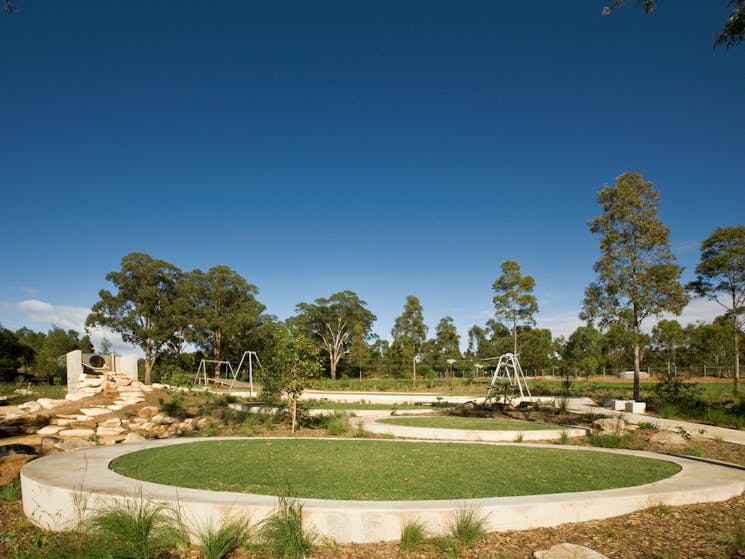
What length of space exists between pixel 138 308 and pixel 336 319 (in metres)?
22.6

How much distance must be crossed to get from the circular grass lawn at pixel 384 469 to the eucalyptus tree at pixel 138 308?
38.2 metres

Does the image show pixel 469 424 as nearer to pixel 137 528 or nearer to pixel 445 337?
pixel 137 528

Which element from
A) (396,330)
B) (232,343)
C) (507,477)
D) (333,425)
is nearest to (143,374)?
(232,343)

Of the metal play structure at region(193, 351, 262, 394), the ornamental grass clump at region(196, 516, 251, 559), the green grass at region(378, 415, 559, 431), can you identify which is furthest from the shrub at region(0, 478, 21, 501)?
the metal play structure at region(193, 351, 262, 394)

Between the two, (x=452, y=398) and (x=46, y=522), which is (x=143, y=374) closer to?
(x=452, y=398)

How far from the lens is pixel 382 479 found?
6.12 meters

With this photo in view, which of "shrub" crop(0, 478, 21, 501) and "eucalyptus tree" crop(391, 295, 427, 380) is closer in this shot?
"shrub" crop(0, 478, 21, 501)

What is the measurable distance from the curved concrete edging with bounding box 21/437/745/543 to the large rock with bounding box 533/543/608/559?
0.60 meters

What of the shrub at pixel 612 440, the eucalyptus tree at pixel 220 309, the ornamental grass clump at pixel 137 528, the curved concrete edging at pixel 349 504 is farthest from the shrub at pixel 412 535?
the eucalyptus tree at pixel 220 309

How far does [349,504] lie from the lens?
15.5 ft

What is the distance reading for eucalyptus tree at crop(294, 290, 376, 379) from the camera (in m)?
57.0

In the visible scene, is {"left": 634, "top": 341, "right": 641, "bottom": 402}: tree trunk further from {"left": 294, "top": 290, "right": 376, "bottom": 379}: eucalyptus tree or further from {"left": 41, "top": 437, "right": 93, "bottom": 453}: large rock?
Answer: {"left": 294, "top": 290, "right": 376, "bottom": 379}: eucalyptus tree

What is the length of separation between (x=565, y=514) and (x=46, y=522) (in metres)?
5.63

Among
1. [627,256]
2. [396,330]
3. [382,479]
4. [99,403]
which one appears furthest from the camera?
[396,330]
